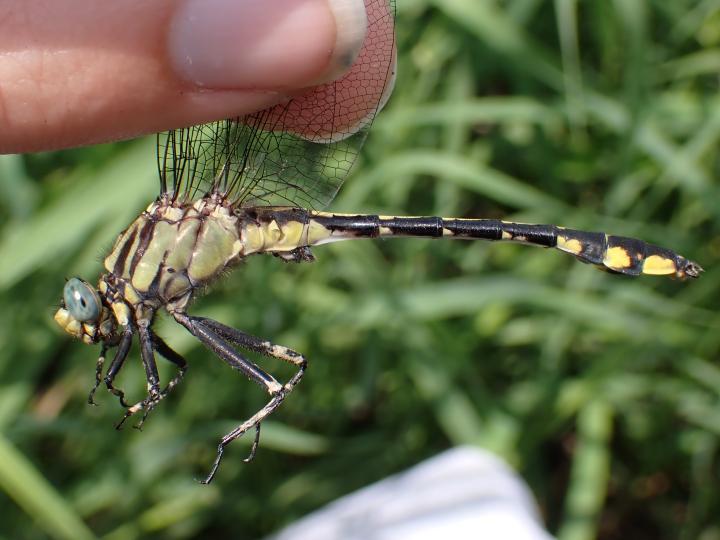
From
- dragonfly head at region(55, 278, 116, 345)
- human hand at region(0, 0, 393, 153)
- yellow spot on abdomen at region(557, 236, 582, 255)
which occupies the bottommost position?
yellow spot on abdomen at region(557, 236, 582, 255)

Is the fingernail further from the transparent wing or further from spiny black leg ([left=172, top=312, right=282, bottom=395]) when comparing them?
spiny black leg ([left=172, top=312, right=282, bottom=395])

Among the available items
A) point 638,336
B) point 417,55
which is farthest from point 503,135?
point 638,336

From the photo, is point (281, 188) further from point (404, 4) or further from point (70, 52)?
point (404, 4)

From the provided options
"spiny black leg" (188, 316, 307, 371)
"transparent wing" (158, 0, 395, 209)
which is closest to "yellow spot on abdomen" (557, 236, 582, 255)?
"transparent wing" (158, 0, 395, 209)

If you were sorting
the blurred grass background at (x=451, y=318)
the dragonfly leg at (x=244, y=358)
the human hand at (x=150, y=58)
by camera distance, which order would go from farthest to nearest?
the blurred grass background at (x=451, y=318) → the dragonfly leg at (x=244, y=358) → the human hand at (x=150, y=58)

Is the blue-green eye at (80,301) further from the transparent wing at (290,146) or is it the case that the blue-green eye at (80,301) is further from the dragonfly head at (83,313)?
the transparent wing at (290,146)

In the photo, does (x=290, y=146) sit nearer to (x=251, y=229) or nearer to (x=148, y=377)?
(x=251, y=229)

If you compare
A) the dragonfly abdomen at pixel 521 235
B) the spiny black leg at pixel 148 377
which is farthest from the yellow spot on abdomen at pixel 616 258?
the spiny black leg at pixel 148 377
